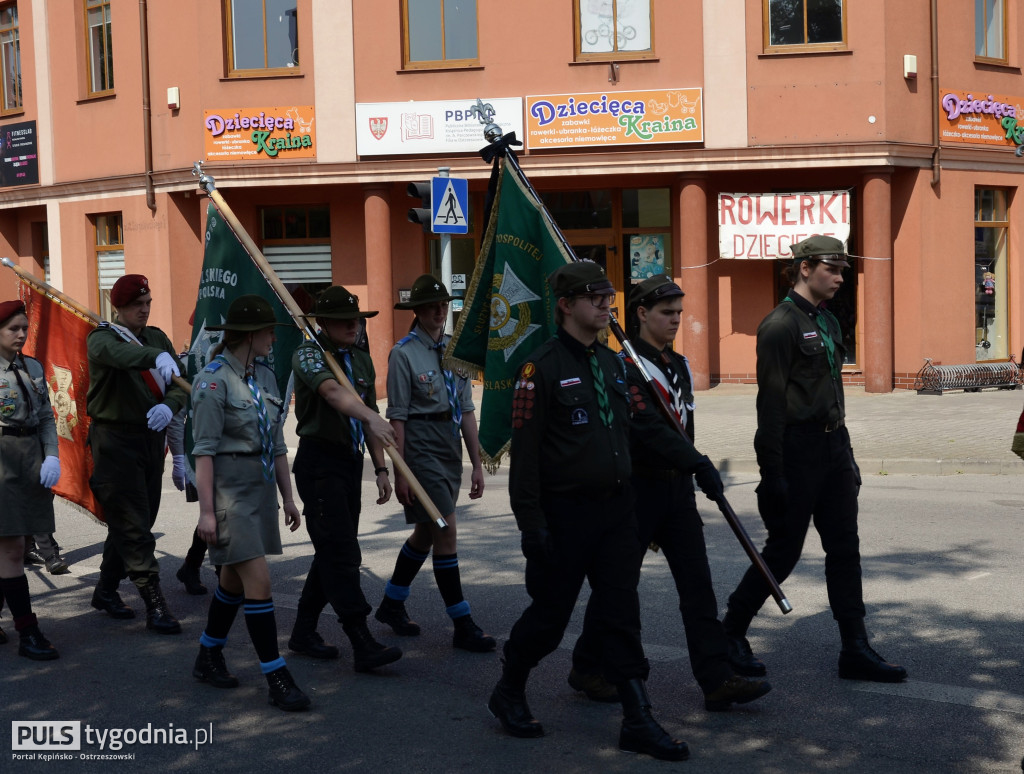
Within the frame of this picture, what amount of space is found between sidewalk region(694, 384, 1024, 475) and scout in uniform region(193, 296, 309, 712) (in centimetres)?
789

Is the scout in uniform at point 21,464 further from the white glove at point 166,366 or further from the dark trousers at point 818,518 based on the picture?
the dark trousers at point 818,518

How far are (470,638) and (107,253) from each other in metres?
18.5

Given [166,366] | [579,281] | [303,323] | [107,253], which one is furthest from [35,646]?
[107,253]

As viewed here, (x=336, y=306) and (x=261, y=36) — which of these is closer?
(x=336, y=306)

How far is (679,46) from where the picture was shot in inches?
776

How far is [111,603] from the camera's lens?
7328 mm

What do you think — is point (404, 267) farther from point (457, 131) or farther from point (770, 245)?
point (770, 245)

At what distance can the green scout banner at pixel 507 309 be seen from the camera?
21.0 feet

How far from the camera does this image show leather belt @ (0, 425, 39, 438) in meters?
6.70

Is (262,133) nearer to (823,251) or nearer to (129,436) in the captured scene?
(129,436)

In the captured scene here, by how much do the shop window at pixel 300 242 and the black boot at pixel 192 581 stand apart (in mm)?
14333

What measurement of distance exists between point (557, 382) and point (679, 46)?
15.9 m

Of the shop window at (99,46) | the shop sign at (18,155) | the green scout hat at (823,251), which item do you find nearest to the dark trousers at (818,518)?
the green scout hat at (823,251)

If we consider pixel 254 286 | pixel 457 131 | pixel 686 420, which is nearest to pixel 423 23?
pixel 457 131
